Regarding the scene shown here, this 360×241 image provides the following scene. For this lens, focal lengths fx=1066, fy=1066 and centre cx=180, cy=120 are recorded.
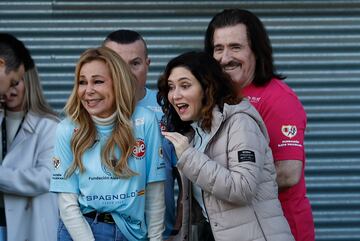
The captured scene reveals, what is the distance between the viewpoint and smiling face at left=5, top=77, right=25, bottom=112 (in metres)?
5.58

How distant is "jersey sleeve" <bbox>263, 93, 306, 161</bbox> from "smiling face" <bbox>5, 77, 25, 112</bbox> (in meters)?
1.36

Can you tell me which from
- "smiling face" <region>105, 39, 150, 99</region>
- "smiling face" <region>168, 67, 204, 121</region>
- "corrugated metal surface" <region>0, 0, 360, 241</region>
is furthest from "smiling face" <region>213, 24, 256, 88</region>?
"corrugated metal surface" <region>0, 0, 360, 241</region>

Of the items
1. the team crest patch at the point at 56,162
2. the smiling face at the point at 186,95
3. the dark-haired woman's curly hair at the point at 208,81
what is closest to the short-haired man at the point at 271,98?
the dark-haired woman's curly hair at the point at 208,81

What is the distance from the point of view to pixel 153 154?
16.4 ft

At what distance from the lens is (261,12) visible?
735cm

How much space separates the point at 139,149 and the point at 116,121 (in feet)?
0.57

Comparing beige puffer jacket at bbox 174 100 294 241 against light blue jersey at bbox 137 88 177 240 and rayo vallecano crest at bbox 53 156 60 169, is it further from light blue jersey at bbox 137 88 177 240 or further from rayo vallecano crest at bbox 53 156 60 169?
rayo vallecano crest at bbox 53 156 60 169

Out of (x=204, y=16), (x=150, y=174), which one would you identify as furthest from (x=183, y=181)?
(x=204, y=16)

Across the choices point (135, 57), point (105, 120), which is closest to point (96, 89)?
point (105, 120)

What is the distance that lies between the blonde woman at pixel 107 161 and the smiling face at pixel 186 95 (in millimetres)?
222

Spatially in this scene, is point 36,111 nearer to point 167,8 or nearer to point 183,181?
point 183,181

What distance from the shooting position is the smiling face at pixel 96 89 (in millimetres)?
4980

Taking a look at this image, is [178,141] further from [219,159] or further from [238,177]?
[238,177]

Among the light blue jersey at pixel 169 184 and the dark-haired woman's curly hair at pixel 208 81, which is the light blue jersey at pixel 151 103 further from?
the dark-haired woman's curly hair at pixel 208 81
